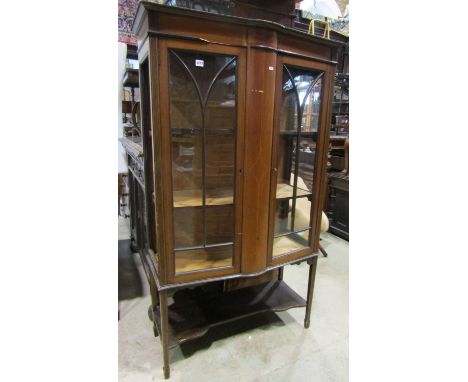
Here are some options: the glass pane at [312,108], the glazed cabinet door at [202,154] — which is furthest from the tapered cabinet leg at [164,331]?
the glass pane at [312,108]

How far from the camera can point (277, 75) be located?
1.37 m

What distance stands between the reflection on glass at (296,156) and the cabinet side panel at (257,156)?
0.13 metres

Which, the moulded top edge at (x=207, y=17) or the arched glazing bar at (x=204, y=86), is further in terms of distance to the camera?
the arched glazing bar at (x=204, y=86)

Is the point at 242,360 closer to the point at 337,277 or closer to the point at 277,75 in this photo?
the point at 337,277

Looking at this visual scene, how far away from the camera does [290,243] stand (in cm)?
176

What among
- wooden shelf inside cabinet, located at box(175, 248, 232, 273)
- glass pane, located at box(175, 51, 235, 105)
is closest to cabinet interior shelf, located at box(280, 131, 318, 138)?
Answer: glass pane, located at box(175, 51, 235, 105)

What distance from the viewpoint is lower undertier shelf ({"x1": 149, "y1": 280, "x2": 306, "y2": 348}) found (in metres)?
1.67

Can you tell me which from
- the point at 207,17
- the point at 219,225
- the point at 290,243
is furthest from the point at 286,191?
the point at 207,17

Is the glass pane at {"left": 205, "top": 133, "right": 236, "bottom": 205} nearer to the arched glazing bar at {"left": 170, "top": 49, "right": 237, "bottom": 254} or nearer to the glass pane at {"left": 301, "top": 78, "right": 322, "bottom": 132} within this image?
the arched glazing bar at {"left": 170, "top": 49, "right": 237, "bottom": 254}

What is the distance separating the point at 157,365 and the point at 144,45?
165 cm

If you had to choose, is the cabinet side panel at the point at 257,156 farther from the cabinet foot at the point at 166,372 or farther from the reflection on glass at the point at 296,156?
the cabinet foot at the point at 166,372

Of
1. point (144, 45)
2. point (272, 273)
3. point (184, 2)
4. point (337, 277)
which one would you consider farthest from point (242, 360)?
point (184, 2)

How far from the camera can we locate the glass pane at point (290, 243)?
1.69 meters

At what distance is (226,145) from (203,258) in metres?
0.60
